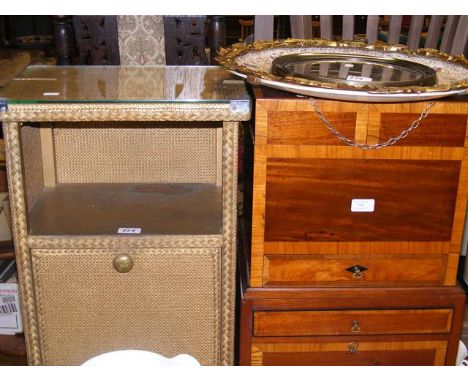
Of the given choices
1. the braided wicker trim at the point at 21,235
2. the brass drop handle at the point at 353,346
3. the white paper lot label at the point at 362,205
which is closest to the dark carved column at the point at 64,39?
the braided wicker trim at the point at 21,235

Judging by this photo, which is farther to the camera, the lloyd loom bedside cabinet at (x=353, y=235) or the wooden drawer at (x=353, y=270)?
the wooden drawer at (x=353, y=270)

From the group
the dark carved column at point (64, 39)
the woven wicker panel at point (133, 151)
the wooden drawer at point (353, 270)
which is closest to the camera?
the wooden drawer at point (353, 270)

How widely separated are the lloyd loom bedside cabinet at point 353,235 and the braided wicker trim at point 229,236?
0.04 metres

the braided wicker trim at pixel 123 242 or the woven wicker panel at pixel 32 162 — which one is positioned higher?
the woven wicker panel at pixel 32 162

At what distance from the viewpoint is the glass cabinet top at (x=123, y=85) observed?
109 centimetres

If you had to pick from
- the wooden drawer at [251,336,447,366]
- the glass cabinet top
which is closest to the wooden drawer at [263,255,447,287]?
the wooden drawer at [251,336,447,366]

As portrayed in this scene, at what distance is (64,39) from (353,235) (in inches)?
34.8

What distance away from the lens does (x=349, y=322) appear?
122 centimetres

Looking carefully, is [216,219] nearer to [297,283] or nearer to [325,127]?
[297,283]

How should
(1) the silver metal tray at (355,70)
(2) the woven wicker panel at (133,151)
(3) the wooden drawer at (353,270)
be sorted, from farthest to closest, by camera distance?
(2) the woven wicker panel at (133,151) → (3) the wooden drawer at (353,270) → (1) the silver metal tray at (355,70)

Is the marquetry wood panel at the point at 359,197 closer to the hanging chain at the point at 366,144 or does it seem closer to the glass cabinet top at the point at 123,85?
the hanging chain at the point at 366,144

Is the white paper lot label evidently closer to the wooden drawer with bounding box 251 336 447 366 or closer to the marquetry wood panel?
the marquetry wood panel

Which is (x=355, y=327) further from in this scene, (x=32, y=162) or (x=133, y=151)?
(x=32, y=162)

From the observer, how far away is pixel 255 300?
120cm
